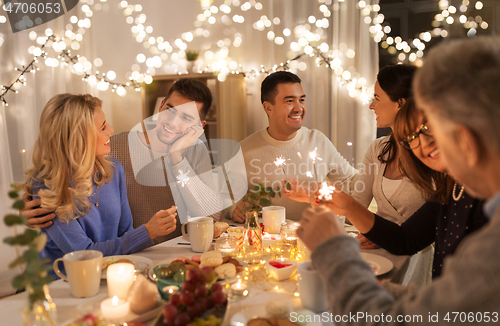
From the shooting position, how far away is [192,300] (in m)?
0.82

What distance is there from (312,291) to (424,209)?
0.70m

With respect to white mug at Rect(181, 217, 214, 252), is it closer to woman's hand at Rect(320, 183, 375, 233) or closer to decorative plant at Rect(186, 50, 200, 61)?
woman's hand at Rect(320, 183, 375, 233)

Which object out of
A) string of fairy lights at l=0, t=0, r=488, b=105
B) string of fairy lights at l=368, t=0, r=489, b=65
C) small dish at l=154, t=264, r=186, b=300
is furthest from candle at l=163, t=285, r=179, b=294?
string of fairy lights at l=368, t=0, r=489, b=65

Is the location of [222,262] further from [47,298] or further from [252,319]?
[47,298]

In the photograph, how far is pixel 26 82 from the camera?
3.00 m

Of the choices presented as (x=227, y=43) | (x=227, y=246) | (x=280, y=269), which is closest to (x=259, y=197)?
(x=227, y=246)

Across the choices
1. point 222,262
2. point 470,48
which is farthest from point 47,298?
point 470,48

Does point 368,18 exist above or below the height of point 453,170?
above

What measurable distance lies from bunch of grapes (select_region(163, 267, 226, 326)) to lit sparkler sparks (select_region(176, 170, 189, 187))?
4.02 feet

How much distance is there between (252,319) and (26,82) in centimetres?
294

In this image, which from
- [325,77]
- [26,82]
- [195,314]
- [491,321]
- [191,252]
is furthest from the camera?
[325,77]

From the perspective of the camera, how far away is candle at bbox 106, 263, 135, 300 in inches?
39.7

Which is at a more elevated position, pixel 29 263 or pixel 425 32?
pixel 425 32

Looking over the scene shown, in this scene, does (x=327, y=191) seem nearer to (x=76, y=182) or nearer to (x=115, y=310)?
(x=115, y=310)
